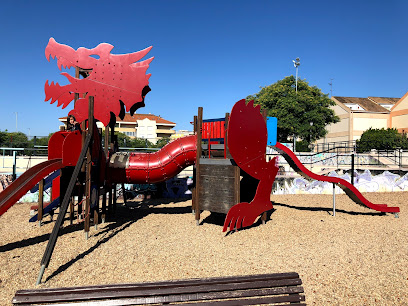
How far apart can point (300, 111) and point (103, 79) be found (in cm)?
2724

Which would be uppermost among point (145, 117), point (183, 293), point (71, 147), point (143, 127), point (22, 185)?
point (145, 117)

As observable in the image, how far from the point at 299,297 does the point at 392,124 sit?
47.7 m

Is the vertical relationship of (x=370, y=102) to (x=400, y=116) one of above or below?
above

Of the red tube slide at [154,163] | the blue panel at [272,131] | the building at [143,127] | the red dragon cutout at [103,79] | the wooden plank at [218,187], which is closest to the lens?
the wooden plank at [218,187]

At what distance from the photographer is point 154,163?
328 inches

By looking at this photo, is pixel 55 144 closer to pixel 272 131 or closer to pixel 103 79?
pixel 103 79

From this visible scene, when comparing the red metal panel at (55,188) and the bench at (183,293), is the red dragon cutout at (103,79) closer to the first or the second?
the red metal panel at (55,188)

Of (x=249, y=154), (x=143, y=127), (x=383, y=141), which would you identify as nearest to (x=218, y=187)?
(x=249, y=154)

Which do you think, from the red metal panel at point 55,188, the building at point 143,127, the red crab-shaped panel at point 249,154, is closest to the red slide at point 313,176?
the red crab-shaped panel at point 249,154

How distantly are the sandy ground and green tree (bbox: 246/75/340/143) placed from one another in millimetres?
22872

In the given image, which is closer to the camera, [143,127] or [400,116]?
[400,116]

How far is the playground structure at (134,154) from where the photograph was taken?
715 cm

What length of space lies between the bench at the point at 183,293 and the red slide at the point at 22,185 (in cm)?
316

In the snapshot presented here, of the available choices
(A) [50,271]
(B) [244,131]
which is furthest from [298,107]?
(A) [50,271]
